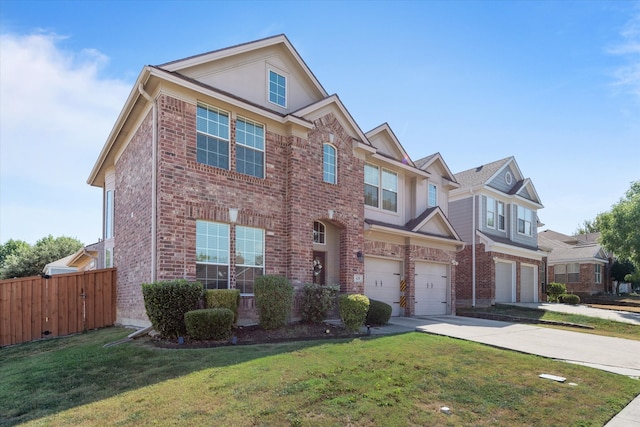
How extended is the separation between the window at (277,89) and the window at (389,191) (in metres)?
5.65

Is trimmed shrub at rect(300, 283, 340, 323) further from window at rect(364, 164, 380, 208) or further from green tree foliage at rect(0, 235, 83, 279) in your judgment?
green tree foliage at rect(0, 235, 83, 279)

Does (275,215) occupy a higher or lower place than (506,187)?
lower

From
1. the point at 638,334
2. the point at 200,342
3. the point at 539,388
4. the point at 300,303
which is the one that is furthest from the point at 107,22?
the point at 638,334

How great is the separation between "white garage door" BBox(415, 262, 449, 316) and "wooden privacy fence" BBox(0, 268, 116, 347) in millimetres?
11765

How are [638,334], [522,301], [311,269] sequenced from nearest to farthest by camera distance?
[311,269], [638,334], [522,301]

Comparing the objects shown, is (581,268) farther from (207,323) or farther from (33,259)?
(33,259)

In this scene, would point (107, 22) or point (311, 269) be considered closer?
point (107, 22)

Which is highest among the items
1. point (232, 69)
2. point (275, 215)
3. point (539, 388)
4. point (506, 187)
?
point (232, 69)

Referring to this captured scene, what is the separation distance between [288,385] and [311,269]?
697cm

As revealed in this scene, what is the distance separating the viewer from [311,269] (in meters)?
13.0

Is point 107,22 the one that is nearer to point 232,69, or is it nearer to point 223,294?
point 232,69

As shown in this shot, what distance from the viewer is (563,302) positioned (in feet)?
89.1

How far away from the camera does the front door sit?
14095 millimetres

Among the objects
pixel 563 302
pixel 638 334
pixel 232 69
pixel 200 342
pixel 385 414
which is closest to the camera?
pixel 385 414
